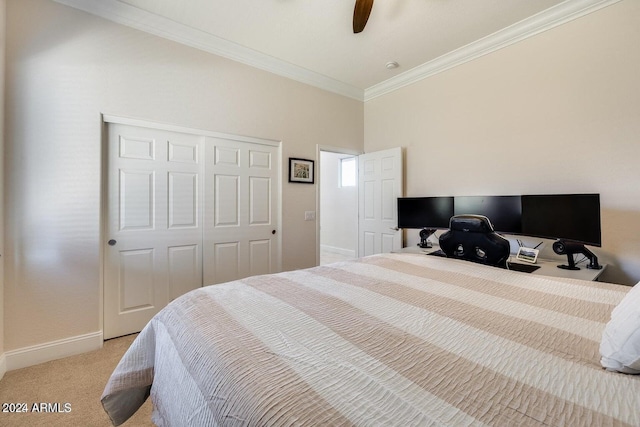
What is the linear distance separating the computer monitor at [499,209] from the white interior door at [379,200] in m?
0.93

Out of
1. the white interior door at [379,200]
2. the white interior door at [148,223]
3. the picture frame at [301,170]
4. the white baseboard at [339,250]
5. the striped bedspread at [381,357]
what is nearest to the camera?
the striped bedspread at [381,357]

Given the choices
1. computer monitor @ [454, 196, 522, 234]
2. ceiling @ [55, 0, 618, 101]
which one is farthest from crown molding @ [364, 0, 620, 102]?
computer monitor @ [454, 196, 522, 234]

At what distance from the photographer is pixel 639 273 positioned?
2.07 m

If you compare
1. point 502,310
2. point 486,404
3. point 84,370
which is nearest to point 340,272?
point 502,310

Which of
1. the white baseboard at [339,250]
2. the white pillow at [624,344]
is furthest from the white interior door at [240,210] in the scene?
the white pillow at [624,344]

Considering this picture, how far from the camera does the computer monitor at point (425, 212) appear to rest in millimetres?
2961

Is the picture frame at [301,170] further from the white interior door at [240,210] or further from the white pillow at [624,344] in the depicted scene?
the white pillow at [624,344]

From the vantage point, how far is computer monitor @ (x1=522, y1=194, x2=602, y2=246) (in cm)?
194

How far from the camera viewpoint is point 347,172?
19.5ft

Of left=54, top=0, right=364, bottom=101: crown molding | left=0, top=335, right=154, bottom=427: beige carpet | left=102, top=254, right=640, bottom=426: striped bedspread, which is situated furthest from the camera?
left=54, top=0, right=364, bottom=101: crown molding

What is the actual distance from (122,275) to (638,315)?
3176mm

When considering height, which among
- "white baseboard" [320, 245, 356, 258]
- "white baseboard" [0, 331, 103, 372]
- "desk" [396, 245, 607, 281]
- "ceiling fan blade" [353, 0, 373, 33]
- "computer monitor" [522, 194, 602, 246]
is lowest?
"white baseboard" [0, 331, 103, 372]

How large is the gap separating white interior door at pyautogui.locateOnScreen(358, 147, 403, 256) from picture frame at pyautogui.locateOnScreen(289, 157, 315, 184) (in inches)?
35.4

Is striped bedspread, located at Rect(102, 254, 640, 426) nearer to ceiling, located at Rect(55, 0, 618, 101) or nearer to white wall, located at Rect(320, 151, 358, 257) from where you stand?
ceiling, located at Rect(55, 0, 618, 101)
